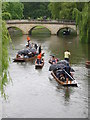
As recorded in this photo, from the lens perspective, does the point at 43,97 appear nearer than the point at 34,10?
Yes

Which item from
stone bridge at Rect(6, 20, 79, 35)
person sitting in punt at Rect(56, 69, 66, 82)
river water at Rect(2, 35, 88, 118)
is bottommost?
stone bridge at Rect(6, 20, 79, 35)

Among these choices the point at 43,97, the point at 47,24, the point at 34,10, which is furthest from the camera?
the point at 34,10

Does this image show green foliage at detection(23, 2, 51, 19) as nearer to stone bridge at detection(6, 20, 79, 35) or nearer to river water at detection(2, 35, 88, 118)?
stone bridge at detection(6, 20, 79, 35)

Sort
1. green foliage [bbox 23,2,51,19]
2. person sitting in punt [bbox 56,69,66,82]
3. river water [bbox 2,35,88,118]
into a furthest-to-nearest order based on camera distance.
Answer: green foliage [bbox 23,2,51,19]
person sitting in punt [bbox 56,69,66,82]
river water [bbox 2,35,88,118]

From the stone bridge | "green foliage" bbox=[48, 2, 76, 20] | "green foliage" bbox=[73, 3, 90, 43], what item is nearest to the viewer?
"green foliage" bbox=[73, 3, 90, 43]

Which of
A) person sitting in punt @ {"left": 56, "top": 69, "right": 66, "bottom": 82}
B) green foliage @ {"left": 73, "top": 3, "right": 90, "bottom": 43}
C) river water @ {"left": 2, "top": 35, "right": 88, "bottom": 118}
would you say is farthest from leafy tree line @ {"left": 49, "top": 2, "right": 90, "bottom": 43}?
person sitting in punt @ {"left": 56, "top": 69, "right": 66, "bottom": 82}

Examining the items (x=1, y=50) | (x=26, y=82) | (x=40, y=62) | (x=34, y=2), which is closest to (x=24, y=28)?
(x=34, y=2)

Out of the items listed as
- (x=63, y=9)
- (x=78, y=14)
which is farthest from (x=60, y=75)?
(x=63, y=9)

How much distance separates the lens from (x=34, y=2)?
8925 centimetres

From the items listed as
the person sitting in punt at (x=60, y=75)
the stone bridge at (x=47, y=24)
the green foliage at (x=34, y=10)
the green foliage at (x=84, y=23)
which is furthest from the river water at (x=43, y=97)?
the green foliage at (x=34, y=10)

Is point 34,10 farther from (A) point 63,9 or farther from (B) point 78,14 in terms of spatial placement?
(B) point 78,14

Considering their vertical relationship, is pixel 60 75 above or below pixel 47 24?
above

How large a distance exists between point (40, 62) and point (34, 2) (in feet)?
203

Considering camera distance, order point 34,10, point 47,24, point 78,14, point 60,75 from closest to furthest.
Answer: point 60,75, point 78,14, point 47,24, point 34,10
